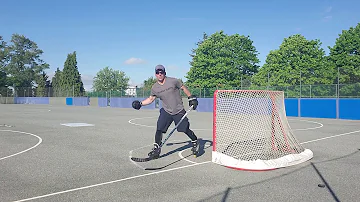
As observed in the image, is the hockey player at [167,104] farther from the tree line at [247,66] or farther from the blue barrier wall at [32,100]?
the blue barrier wall at [32,100]

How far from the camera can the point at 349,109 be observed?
789 inches

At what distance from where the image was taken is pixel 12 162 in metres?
6.50

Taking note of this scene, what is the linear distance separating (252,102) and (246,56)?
49792 millimetres

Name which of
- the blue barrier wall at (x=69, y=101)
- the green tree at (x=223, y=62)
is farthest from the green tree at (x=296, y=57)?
the blue barrier wall at (x=69, y=101)

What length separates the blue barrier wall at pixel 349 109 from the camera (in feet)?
64.4

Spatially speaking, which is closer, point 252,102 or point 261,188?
point 261,188

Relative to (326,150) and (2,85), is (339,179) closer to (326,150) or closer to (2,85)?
(326,150)

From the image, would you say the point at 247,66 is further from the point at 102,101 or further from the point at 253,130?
the point at 253,130

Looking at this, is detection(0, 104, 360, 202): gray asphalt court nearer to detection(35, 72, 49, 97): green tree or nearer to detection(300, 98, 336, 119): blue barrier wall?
detection(300, 98, 336, 119): blue barrier wall

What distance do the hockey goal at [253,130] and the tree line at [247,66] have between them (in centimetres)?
1474

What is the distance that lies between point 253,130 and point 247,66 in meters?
49.5

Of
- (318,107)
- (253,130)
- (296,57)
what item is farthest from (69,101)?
(253,130)

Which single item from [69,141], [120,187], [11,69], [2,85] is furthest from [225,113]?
[11,69]

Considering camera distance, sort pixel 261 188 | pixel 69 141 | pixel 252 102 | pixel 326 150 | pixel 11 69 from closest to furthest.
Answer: pixel 261 188
pixel 326 150
pixel 252 102
pixel 69 141
pixel 11 69
